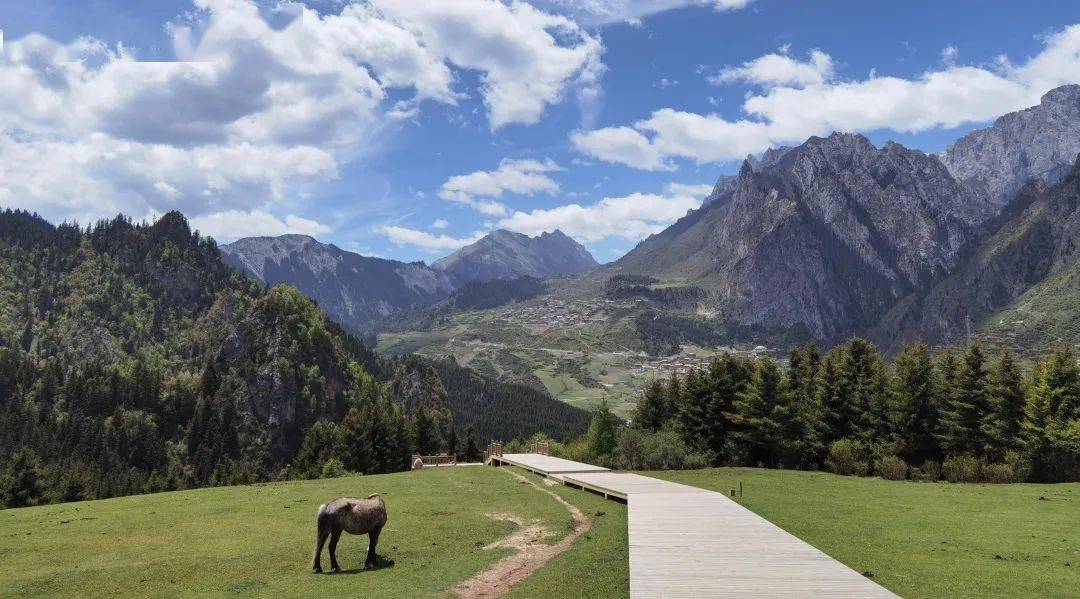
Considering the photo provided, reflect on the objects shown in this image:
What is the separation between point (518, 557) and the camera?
79.1ft

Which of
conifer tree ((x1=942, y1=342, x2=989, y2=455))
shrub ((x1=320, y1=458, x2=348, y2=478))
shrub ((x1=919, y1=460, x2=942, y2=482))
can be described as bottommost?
shrub ((x1=320, y1=458, x2=348, y2=478))

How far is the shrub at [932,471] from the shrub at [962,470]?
559 mm

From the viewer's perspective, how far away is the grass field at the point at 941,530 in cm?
1870

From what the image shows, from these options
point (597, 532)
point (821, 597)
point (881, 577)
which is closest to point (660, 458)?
point (597, 532)

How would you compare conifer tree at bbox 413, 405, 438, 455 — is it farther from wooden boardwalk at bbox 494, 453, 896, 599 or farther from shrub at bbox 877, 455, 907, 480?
wooden boardwalk at bbox 494, 453, 896, 599

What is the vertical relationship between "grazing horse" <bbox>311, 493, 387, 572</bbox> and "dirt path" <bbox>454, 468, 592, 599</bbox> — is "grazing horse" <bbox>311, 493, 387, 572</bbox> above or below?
above

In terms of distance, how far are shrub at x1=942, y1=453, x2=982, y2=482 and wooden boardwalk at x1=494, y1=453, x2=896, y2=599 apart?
31.0 metres

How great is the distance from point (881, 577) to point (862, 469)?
40936 mm

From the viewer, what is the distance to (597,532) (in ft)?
93.6

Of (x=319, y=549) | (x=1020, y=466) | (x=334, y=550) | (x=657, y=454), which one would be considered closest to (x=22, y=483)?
(x=657, y=454)

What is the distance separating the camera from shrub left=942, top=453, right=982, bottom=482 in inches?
1960

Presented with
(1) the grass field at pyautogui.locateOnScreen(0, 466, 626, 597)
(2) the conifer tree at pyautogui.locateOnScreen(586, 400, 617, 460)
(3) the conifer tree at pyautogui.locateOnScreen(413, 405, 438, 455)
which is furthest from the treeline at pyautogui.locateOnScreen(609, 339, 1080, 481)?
(3) the conifer tree at pyautogui.locateOnScreen(413, 405, 438, 455)

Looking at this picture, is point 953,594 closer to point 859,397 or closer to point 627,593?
point 627,593

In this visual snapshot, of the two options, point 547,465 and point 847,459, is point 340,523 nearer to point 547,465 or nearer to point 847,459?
point 547,465
